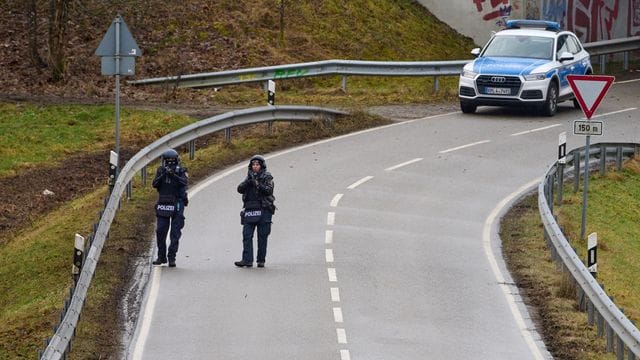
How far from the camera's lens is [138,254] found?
18234 millimetres

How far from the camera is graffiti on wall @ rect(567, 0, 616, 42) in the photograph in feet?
133

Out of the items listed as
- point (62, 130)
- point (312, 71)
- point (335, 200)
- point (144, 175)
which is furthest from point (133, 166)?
point (312, 71)

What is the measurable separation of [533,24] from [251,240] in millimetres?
16418

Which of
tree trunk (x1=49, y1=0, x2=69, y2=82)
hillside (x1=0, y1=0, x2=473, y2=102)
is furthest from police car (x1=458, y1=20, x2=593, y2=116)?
tree trunk (x1=49, y1=0, x2=69, y2=82)

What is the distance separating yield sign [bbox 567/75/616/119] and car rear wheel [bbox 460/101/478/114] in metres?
11.4

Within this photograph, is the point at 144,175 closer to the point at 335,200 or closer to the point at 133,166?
the point at 133,166

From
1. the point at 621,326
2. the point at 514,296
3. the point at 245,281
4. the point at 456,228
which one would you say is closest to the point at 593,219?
the point at 456,228

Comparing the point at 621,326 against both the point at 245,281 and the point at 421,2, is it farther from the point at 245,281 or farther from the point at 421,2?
the point at 421,2

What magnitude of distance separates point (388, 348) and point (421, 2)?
28.1 metres

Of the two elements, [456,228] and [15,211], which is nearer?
[456,228]

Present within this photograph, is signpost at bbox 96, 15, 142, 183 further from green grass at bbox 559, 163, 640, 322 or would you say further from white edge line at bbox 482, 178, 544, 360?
green grass at bbox 559, 163, 640, 322

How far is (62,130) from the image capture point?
27672mm

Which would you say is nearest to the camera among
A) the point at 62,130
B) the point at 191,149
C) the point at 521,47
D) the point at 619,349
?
the point at 619,349

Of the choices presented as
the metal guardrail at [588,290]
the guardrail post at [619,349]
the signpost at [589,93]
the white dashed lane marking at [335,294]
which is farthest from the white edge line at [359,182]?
the guardrail post at [619,349]
